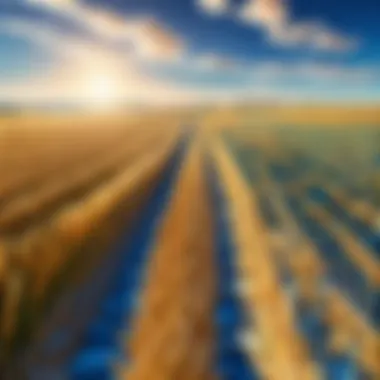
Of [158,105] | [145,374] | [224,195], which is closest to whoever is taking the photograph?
[145,374]

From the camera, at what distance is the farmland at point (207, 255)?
1771 mm

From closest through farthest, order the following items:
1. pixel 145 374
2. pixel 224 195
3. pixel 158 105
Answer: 1. pixel 145 374
2. pixel 158 105
3. pixel 224 195

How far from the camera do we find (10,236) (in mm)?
1819

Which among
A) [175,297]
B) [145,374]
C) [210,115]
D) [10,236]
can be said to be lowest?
[145,374]

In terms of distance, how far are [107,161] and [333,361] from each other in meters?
0.84

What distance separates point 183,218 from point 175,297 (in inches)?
12.4

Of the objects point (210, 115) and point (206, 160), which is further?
point (206, 160)

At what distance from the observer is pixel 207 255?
1.95 meters

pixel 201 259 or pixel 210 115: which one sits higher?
pixel 210 115

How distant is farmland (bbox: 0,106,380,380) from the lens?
1771 mm

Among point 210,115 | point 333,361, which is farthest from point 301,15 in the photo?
point 333,361

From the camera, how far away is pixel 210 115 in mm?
1918

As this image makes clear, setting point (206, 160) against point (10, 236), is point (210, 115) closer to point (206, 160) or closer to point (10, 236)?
point (206, 160)

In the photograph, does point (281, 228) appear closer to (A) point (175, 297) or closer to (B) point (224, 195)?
(B) point (224, 195)
